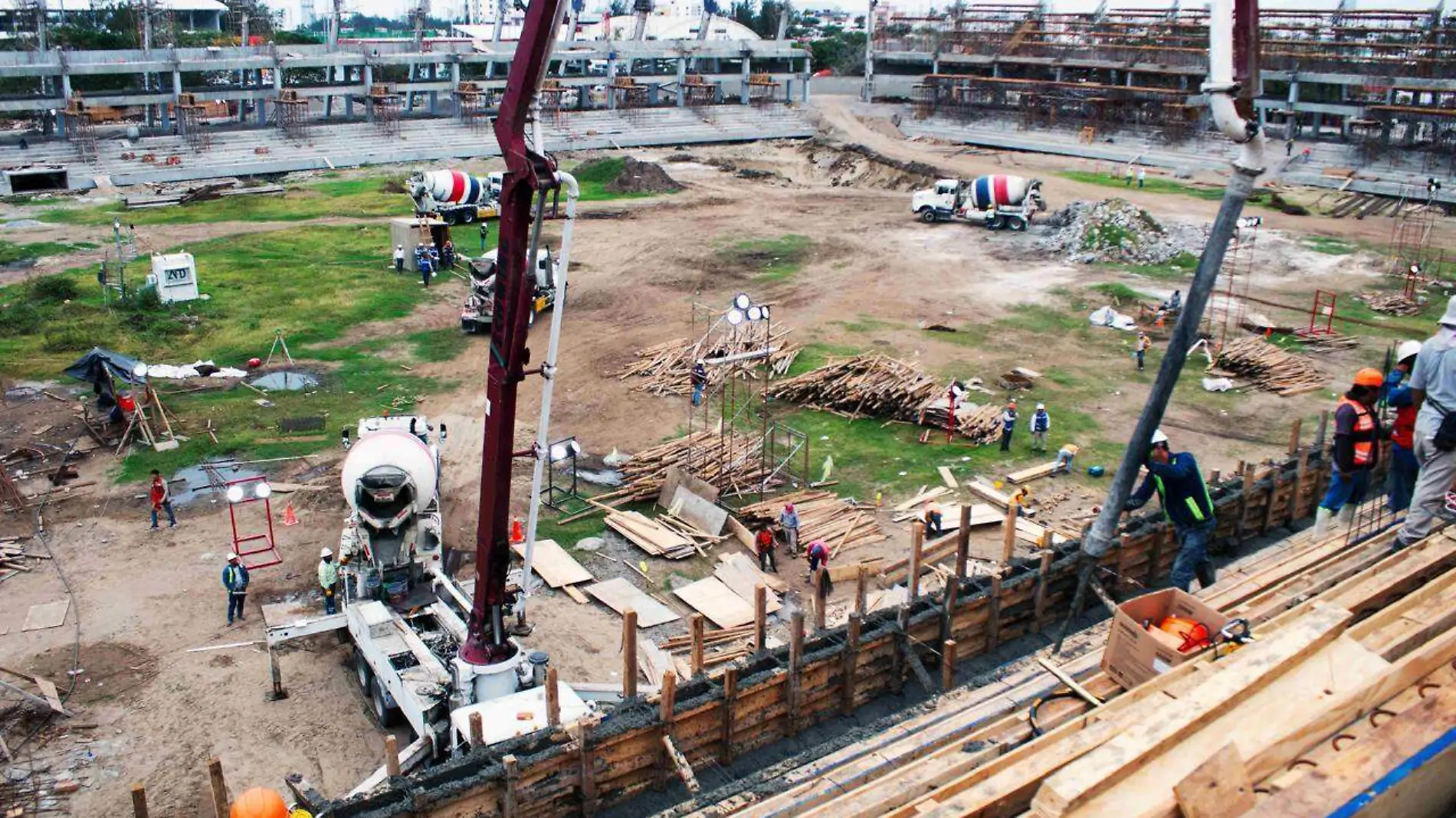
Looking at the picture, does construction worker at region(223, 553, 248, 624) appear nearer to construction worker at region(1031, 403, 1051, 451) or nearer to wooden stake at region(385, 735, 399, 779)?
wooden stake at region(385, 735, 399, 779)

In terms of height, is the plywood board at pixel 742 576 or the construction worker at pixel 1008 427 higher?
the construction worker at pixel 1008 427

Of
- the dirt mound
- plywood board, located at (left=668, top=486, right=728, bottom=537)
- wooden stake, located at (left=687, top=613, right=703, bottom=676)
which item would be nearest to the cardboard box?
wooden stake, located at (left=687, top=613, right=703, bottom=676)

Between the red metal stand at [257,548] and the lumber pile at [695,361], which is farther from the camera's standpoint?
the lumber pile at [695,361]

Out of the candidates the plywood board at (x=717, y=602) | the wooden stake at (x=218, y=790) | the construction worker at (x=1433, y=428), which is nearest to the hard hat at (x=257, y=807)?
the wooden stake at (x=218, y=790)

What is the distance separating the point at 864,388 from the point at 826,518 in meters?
6.56

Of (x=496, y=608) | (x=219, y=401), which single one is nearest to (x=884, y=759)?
(x=496, y=608)

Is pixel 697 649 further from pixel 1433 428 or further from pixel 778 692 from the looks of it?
pixel 1433 428

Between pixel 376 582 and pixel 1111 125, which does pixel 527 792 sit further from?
pixel 1111 125

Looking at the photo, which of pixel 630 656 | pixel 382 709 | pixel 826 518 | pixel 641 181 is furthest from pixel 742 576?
pixel 641 181

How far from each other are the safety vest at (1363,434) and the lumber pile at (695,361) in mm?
16704

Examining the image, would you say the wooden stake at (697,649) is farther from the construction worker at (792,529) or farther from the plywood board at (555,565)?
the construction worker at (792,529)

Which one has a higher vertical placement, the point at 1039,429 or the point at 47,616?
the point at 1039,429

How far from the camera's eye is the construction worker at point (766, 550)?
20.8 metres

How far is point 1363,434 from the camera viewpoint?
13688 millimetres
